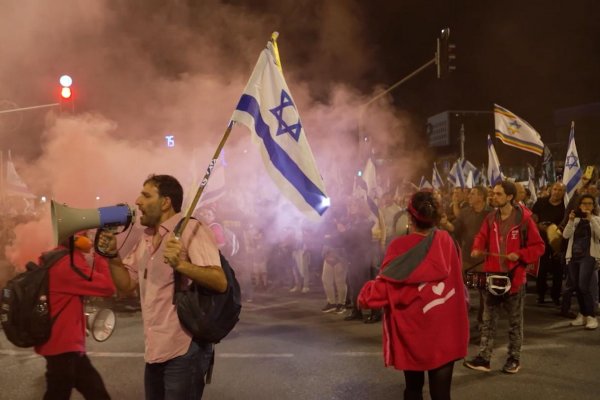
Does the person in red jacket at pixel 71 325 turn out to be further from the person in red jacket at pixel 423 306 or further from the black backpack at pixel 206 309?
the person in red jacket at pixel 423 306

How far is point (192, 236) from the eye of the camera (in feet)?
9.23

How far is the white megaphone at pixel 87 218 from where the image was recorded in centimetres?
296

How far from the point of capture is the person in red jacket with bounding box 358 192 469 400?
3.19m

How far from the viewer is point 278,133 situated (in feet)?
Answer: 11.9

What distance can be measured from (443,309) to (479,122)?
71.8m

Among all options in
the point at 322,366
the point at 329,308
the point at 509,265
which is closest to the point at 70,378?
the point at 322,366

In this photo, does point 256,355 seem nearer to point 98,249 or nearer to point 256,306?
point 256,306

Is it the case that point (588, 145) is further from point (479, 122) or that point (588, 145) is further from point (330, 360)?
point (330, 360)

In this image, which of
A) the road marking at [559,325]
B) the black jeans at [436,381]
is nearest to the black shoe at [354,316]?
the road marking at [559,325]

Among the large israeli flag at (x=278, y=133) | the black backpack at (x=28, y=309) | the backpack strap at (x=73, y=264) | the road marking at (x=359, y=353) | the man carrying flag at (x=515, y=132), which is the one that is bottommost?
the road marking at (x=359, y=353)

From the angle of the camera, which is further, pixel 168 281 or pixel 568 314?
pixel 568 314

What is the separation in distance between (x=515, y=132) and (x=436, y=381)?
32.0ft

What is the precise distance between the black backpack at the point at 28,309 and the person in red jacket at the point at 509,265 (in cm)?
395

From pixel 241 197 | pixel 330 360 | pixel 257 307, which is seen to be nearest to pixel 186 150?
pixel 241 197
